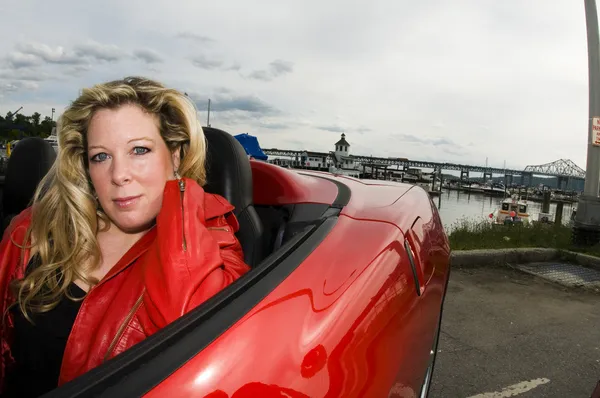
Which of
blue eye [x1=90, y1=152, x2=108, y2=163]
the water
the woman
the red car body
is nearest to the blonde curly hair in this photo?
the woman

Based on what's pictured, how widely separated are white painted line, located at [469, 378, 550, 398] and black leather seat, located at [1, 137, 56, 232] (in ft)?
9.28

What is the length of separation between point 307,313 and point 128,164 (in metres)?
0.82

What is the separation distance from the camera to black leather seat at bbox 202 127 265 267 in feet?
5.97

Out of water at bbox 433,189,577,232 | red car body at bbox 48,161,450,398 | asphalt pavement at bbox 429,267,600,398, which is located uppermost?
red car body at bbox 48,161,450,398

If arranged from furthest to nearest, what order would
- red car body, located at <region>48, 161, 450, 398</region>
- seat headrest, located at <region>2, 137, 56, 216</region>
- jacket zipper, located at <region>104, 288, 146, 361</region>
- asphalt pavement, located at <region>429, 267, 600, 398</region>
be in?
asphalt pavement, located at <region>429, 267, 600, 398</region>, seat headrest, located at <region>2, 137, 56, 216</region>, jacket zipper, located at <region>104, 288, 146, 361</region>, red car body, located at <region>48, 161, 450, 398</region>

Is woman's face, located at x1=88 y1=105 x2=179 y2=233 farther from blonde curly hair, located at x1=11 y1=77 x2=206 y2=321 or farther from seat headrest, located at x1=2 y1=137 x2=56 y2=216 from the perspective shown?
seat headrest, located at x1=2 y1=137 x2=56 y2=216

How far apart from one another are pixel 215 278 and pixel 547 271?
5.31 meters

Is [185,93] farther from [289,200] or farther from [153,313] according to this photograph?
[153,313]

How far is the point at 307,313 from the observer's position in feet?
3.18

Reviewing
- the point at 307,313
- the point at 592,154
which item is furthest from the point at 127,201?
the point at 592,154

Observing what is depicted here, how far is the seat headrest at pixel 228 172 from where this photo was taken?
1.84 meters

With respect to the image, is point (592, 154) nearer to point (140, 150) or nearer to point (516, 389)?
point (516, 389)

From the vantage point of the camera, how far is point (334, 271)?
113cm

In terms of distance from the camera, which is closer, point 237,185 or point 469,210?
point 237,185
